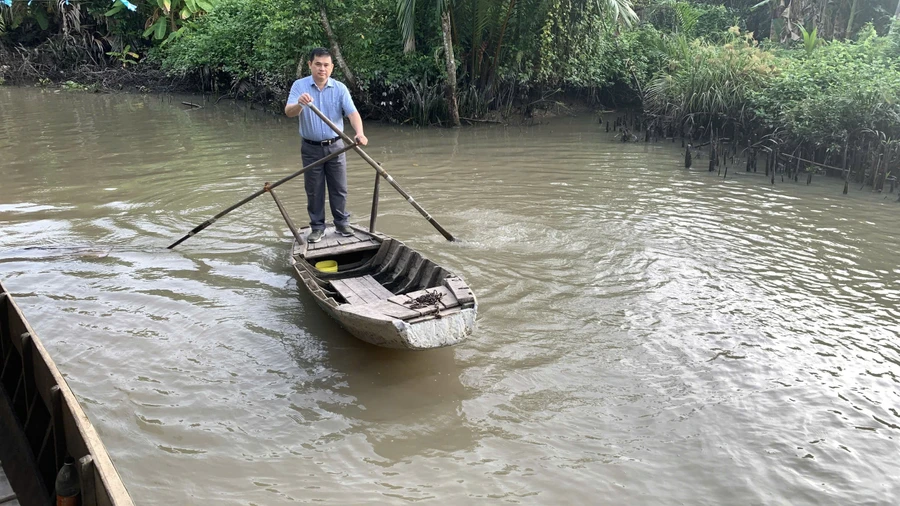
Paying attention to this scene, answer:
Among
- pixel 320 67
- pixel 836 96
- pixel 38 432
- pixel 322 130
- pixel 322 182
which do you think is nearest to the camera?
pixel 38 432

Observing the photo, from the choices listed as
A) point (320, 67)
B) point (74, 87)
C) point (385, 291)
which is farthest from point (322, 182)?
point (74, 87)

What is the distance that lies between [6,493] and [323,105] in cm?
386

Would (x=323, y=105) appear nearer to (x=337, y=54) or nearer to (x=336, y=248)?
(x=336, y=248)

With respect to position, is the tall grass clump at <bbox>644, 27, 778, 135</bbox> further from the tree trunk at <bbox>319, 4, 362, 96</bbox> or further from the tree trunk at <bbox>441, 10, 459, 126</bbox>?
the tree trunk at <bbox>319, 4, 362, 96</bbox>

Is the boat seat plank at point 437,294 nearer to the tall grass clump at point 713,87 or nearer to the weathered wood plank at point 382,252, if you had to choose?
the weathered wood plank at point 382,252

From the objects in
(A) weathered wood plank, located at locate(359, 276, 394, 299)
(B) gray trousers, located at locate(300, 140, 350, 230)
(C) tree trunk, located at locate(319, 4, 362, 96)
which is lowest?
(A) weathered wood plank, located at locate(359, 276, 394, 299)

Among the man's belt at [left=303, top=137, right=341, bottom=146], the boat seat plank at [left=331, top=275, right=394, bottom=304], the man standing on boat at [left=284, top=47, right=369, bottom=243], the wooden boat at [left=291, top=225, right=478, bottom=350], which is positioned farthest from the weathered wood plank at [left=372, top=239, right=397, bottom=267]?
the man's belt at [left=303, top=137, right=341, bottom=146]

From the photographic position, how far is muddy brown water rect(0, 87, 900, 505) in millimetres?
3463

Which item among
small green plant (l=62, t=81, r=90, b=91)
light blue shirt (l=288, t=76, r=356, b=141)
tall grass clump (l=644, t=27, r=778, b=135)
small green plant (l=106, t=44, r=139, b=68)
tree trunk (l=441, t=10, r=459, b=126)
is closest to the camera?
light blue shirt (l=288, t=76, r=356, b=141)

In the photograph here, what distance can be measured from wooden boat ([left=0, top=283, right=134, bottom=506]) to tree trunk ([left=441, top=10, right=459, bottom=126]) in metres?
9.99

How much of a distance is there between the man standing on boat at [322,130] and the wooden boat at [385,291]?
0.71 feet

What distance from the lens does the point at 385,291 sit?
5.23 m

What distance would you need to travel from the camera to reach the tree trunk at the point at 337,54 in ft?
43.9

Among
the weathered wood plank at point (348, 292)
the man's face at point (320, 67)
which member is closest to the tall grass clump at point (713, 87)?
the man's face at point (320, 67)
